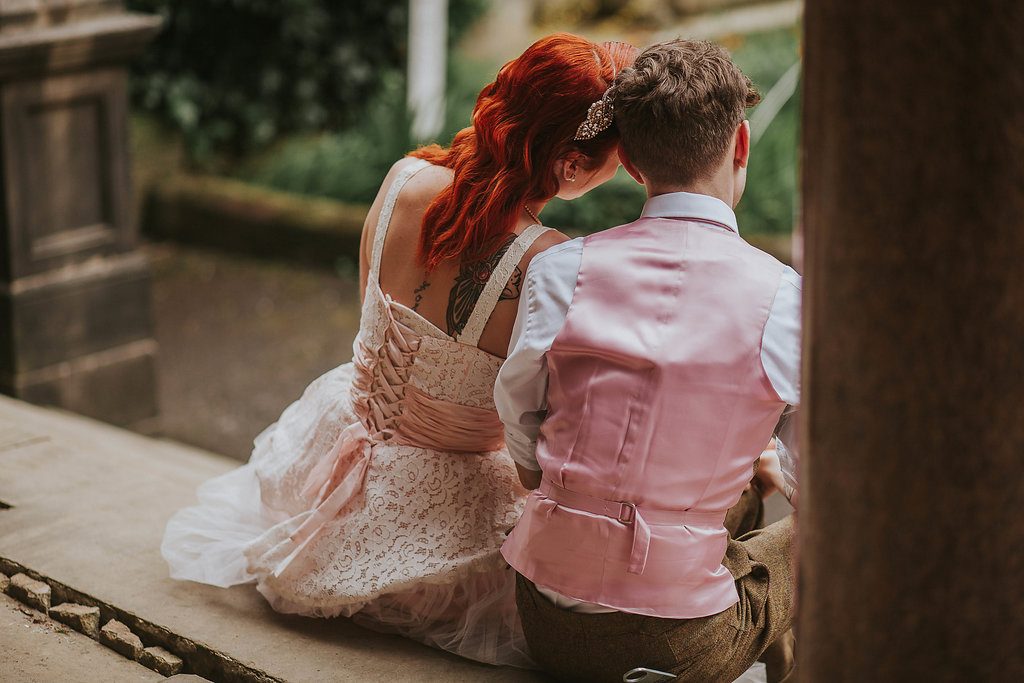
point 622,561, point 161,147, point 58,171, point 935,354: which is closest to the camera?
point 935,354

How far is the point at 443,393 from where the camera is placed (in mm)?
2355

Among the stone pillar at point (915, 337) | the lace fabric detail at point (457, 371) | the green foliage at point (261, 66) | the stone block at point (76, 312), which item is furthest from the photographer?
the green foliage at point (261, 66)

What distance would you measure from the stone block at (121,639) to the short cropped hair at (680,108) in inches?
52.6

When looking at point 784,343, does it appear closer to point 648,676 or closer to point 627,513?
point 627,513

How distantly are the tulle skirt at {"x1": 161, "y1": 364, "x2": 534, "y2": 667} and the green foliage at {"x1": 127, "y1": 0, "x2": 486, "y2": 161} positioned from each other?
581 centimetres

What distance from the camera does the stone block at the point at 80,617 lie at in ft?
8.03

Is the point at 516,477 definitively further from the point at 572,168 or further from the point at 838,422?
the point at 838,422

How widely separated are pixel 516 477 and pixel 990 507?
1.15m

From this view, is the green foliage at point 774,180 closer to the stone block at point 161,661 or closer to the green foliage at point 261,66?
the green foliage at point 261,66

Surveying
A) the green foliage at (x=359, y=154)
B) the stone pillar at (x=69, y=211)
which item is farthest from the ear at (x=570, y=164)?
the green foliage at (x=359, y=154)

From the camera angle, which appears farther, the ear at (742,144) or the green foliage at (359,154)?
the green foliage at (359,154)

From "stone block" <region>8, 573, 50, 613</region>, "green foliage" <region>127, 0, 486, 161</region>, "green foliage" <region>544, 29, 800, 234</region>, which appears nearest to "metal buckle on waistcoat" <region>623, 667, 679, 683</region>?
"stone block" <region>8, 573, 50, 613</region>

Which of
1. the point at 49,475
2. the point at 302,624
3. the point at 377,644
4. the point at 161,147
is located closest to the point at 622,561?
the point at 377,644

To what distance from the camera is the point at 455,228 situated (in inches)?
88.5
